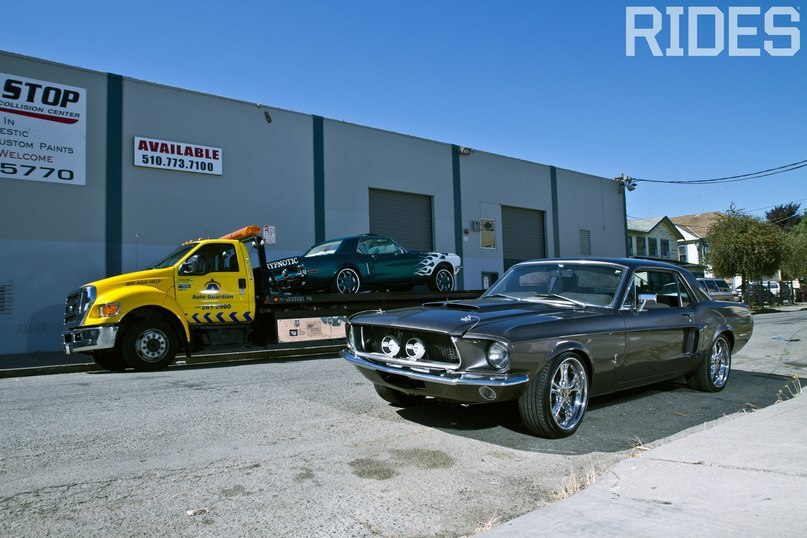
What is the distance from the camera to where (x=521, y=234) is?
25.4m

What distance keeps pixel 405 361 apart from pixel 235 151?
14.1m

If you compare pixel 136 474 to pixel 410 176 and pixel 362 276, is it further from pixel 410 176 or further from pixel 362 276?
pixel 410 176

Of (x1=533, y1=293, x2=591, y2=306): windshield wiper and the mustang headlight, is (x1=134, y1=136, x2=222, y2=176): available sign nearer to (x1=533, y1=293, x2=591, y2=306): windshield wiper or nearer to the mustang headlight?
(x1=533, y1=293, x2=591, y2=306): windshield wiper

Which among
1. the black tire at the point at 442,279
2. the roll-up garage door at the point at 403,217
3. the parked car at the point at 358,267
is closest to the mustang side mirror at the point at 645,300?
the parked car at the point at 358,267

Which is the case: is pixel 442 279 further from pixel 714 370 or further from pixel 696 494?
pixel 696 494

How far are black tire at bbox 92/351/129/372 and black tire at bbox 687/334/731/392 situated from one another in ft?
27.1

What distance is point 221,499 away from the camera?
3.23 m

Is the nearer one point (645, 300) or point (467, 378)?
point (467, 378)

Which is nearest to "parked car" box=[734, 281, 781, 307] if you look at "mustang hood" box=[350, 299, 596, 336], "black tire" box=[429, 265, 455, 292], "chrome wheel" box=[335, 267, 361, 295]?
"black tire" box=[429, 265, 455, 292]

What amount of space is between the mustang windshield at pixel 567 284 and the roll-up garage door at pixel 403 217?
46.6ft

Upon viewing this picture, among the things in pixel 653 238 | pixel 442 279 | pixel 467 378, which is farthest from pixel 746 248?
pixel 467 378

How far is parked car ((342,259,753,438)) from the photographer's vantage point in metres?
4.22

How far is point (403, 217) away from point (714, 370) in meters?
15.4

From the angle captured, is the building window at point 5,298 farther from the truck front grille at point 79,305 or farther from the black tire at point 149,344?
the black tire at point 149,344
